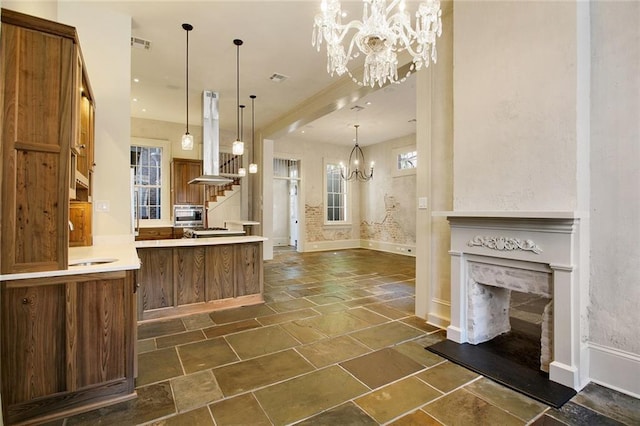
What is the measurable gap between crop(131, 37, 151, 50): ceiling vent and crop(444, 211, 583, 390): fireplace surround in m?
4.09

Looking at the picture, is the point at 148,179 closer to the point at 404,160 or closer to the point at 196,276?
the point at 196,276

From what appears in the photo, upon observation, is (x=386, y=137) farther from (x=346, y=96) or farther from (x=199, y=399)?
(x=199, y=399)

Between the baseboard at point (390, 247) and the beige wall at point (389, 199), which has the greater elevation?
the beige wall at point (389, 199)

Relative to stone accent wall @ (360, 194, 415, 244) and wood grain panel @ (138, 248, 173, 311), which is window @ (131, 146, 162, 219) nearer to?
wood grain panel @ (138, 248, 173, 311)

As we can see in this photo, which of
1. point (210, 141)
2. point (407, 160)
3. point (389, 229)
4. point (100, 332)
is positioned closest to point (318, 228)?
point (389, 229)

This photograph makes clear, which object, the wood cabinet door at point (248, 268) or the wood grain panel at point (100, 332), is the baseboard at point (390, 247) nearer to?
the wood cabinet door at point (248, 268)

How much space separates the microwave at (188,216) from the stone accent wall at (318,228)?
9.88ft

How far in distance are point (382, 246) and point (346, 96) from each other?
17.7ft

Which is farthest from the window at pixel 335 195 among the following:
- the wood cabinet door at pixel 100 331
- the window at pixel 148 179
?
the wood cabinet door at pixel 100 331

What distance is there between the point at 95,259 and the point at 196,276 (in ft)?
4.73

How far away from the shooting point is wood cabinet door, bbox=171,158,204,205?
6977 millimetres

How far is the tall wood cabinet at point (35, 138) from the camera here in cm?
173

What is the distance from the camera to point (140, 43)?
387 centimetres

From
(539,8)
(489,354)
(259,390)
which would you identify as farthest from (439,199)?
(259,390)
